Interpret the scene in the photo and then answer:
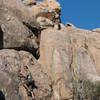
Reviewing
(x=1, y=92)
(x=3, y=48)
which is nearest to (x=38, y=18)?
(x=3, y=48)

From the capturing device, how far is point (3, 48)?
23.7 meters

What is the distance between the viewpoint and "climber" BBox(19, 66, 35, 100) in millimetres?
22266

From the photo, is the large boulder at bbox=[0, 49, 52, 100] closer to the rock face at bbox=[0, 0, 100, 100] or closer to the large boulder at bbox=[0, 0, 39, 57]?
the rock face at bbox=[0, 0, 100, 100]

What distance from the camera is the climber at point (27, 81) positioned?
22266 millimetres

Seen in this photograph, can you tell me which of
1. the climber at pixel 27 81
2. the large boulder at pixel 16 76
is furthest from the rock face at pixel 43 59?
the climber at pixel 27 81

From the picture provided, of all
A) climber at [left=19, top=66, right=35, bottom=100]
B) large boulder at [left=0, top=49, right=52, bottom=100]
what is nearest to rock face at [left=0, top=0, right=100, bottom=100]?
large boulder at [left=0, top=49, right=52, bottom=100]

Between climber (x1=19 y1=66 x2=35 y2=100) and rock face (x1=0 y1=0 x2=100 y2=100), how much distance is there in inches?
7.8

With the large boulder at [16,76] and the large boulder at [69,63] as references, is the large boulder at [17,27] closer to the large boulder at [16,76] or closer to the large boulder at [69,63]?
the large boulder at [16,76]

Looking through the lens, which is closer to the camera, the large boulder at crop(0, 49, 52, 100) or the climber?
the large boulder at crop(0, 49, 52, 100)

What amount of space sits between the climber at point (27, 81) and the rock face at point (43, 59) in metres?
0.20

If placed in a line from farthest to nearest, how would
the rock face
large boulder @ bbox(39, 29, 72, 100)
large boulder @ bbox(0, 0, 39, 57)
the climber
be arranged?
large boulder @ bbox(0, 0, 39, 57) < large boulder @ bbox(39, 29, 72, 100) < the rock face < the climber

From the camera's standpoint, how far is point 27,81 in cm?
2241

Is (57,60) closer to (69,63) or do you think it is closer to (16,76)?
(69,63)

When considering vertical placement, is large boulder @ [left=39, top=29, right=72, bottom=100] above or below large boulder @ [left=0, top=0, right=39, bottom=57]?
below
